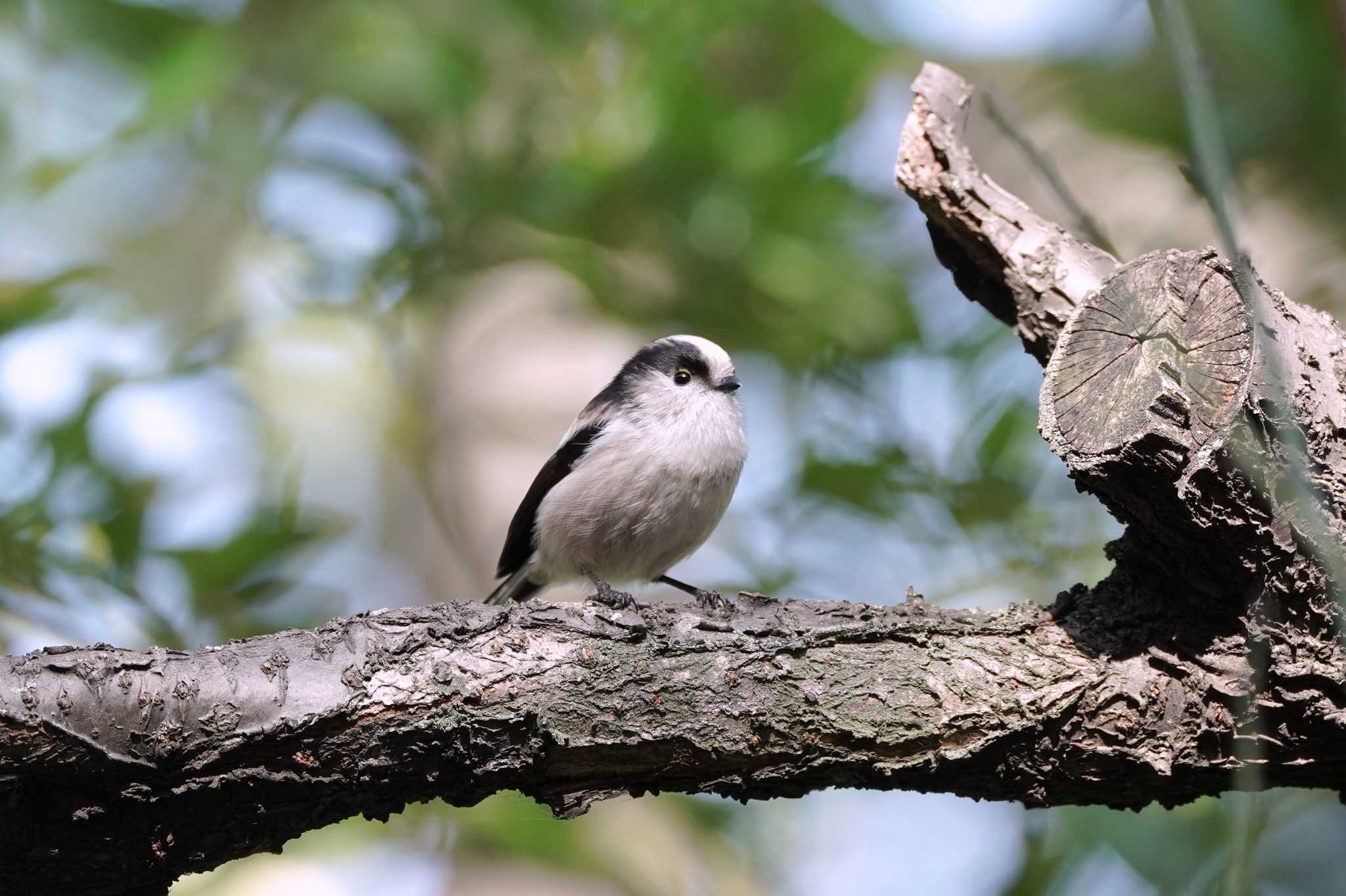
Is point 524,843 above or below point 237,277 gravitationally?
below

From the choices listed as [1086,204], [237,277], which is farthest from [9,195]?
[1086,204]

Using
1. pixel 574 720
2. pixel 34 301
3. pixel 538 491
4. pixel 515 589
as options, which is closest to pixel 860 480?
pixel 538 491

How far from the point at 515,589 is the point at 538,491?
1.41 ft

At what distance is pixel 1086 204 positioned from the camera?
5.39m

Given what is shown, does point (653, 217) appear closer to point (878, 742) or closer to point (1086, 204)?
point (1086, 204)

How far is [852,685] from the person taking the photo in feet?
7.70

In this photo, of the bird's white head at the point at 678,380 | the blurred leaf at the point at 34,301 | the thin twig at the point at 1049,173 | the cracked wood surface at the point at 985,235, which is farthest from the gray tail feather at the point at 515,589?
the thin twig at the point at 1049,173

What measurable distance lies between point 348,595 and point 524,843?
A: 1.08 m

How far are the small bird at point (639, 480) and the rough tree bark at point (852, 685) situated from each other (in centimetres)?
126

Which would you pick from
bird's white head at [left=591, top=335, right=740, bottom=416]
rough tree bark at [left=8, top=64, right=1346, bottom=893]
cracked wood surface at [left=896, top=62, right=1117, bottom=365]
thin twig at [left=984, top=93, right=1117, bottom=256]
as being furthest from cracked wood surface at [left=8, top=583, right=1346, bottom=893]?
bird's white head at [left=591, top=335, right=740, bottom=416]

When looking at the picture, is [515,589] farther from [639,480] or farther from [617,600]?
[617,600]

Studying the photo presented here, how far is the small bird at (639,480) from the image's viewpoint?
3.88 m

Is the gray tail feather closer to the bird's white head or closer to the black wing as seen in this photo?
the black wing

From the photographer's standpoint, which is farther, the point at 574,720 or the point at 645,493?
the point at 645,493
